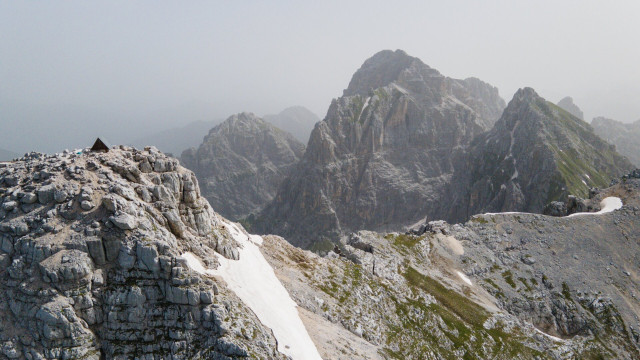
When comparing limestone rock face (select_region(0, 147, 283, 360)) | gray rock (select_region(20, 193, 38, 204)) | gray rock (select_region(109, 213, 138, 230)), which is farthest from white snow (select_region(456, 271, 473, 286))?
gray rock (select_region(20, 193, 38, 204))

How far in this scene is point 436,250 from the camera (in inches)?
3361

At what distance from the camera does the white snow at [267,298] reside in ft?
106

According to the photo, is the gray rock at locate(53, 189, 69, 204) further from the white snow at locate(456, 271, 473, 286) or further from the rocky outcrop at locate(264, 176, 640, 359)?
the white snow at locate(456, 271, 473, 286)

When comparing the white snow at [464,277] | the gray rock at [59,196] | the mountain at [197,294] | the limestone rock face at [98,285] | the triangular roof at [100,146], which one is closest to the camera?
the limestone rock face at [98,285]

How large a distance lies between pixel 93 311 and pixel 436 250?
75.8m

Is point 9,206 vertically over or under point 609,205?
under

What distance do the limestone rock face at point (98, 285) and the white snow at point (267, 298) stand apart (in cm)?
215

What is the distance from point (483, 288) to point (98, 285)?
252 ft

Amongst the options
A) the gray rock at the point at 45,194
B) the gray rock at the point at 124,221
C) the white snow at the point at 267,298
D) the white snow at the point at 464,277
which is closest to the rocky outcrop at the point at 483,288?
the white snow at the point at 464,277

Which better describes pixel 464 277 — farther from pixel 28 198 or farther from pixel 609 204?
pixel 28 198

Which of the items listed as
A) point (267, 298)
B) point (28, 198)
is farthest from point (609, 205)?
point (28, 198)

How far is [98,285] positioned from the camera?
2723cm

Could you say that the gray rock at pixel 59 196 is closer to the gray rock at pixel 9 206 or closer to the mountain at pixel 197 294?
the mountain at pixel 197 294

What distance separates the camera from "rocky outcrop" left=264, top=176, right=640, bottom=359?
154 feet
